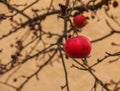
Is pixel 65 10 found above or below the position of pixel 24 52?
above

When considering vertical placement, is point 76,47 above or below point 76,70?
above

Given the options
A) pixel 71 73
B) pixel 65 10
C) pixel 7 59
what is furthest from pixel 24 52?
pixel 65 10

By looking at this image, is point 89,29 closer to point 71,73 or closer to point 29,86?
point 71,73

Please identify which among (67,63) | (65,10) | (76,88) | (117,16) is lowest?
(76,88)

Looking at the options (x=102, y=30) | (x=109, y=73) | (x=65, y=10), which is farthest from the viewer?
(x=102, y=30)

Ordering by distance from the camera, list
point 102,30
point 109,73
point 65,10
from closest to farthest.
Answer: point 65,10, point 109,73, point 102,30

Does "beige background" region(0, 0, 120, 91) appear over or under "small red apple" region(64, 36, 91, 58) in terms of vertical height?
under

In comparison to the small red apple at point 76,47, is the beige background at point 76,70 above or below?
below

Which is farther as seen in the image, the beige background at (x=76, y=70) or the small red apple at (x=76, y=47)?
the beige background at (x=76, y=70)

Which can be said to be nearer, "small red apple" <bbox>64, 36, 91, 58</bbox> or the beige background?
"small red apple" <bbox>64, 36, 91, 58</bbox>

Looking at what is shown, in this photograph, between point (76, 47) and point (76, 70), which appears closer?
point (76, 47)

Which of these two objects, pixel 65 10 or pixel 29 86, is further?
pixel 29 86
